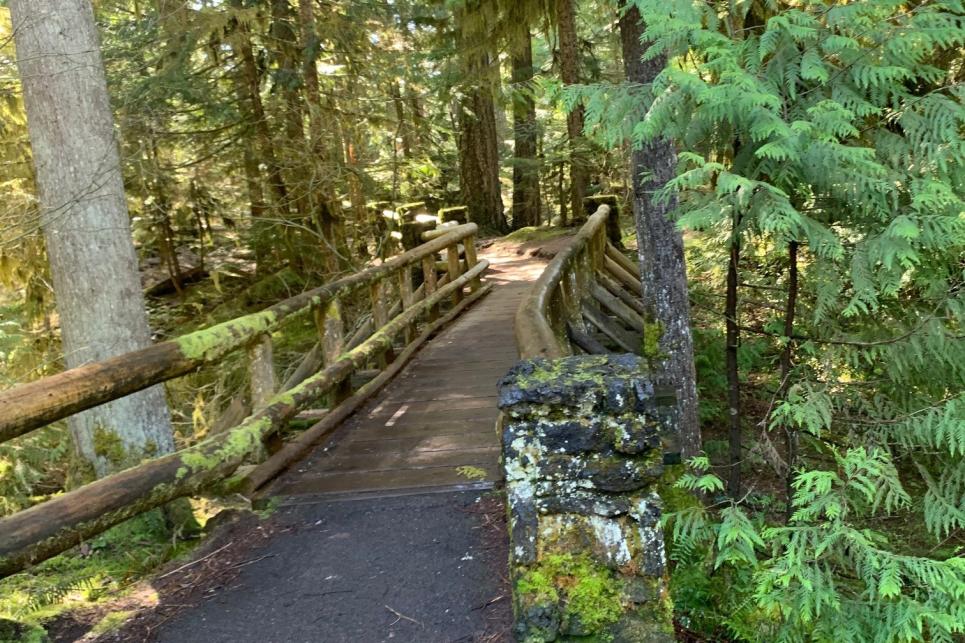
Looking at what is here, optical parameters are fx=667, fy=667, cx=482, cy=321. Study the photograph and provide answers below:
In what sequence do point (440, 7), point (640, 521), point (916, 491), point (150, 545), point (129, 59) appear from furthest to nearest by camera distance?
point (440, 7) < point (129, 59) < point (916, 491) < point (150, 545) < point (640, 521)

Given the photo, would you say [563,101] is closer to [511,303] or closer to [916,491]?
[916,491]

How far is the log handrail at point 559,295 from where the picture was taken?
461cm

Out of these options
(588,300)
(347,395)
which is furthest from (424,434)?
(588,300)

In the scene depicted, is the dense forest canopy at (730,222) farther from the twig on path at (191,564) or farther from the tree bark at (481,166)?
the tree bark at (481,166)

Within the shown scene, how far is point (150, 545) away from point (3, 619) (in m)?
1.20

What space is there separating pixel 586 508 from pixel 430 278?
23.5ft

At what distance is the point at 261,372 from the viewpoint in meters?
5.07

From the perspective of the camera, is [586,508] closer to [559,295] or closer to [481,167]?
[559,295]

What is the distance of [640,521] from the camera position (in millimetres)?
2721

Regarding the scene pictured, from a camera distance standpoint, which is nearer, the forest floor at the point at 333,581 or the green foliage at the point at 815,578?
the green foliage at the point at 815,578

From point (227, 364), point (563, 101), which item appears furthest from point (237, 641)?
point (227, 364)

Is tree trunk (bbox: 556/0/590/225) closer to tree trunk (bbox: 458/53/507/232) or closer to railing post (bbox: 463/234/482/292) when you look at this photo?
railing post (bbox: 463/234/482/292)

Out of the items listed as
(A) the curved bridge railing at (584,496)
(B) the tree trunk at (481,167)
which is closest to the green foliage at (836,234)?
(A) the curved bridge railing at (584,496)

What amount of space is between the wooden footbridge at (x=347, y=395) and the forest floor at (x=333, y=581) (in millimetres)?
358
